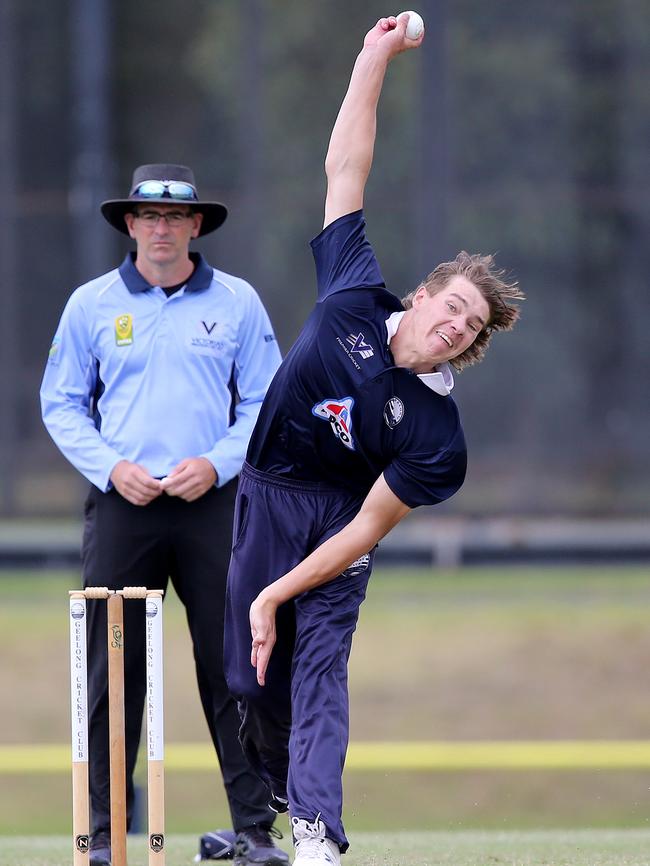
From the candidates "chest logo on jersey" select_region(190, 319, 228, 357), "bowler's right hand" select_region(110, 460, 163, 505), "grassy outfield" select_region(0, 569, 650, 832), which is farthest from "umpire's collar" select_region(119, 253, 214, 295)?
"grassy outfield" select_region(0, 569, 650, 832)

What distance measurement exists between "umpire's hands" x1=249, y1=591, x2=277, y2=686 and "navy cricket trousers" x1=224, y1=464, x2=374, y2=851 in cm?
9

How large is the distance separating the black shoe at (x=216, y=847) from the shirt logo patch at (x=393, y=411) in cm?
148

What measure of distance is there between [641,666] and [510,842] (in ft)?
12.8

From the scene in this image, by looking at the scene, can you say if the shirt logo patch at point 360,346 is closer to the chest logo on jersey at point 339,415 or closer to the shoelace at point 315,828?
the chest logo on jersey at point 339,415

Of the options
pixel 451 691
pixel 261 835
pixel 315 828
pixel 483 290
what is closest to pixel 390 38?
pixel 483 290

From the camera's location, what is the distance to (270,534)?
12.3ft

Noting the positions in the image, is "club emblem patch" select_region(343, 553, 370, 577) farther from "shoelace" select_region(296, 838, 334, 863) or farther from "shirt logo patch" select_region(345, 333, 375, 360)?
"shoelace" select_region(296, 838, 334, 863)

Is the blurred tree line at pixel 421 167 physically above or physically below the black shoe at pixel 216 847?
above

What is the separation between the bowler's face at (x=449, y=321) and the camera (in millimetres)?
3578

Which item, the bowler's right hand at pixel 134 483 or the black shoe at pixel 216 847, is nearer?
the bowler's right hand at pixel 134 483

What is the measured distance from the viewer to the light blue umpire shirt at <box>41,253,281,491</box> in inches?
172

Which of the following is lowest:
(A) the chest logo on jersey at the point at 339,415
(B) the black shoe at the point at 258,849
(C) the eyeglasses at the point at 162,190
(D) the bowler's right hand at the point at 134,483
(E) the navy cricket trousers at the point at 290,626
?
(B) the black shoe at the point at 258,849

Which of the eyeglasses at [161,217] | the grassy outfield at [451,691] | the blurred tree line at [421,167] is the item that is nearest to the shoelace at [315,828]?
the eyeglasses at [161,217]

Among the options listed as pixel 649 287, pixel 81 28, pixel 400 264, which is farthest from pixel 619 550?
pixel 81 28
